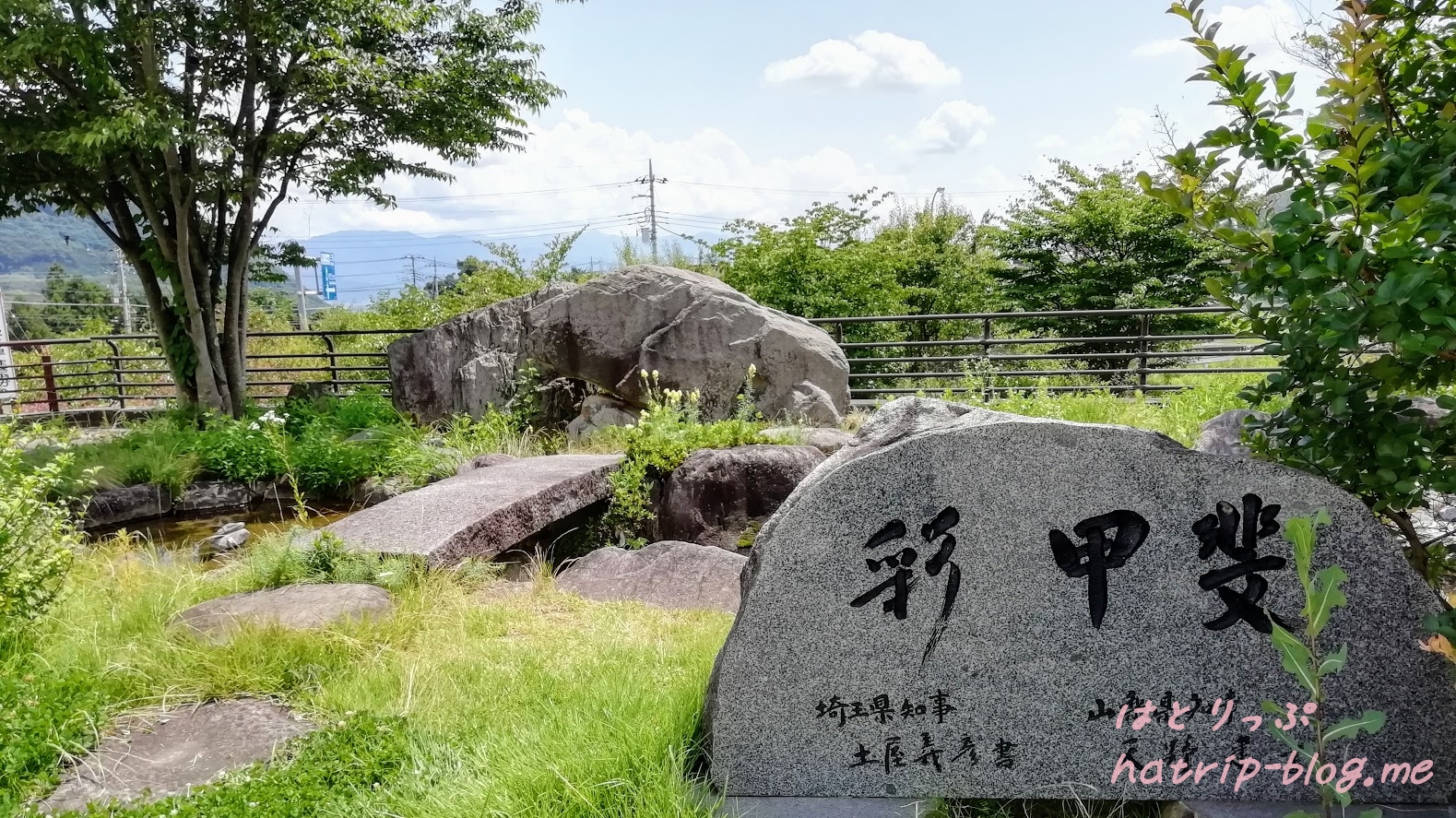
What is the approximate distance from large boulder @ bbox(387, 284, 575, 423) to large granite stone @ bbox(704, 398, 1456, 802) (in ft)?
24.5

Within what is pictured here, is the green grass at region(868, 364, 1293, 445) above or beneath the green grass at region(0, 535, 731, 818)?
above

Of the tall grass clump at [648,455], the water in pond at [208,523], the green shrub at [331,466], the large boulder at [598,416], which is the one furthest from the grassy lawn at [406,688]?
the large boulder at [598,416]

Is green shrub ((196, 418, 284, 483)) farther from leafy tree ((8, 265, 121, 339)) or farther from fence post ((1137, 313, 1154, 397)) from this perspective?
leafy tree ((8, 265, 121, 339))

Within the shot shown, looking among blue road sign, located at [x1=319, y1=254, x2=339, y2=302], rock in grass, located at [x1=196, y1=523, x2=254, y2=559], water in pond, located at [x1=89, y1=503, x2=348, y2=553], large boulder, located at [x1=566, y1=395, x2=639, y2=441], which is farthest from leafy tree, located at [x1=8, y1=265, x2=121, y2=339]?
large boulder, located at [x1=566, y1=395, x2=639, y2=441]

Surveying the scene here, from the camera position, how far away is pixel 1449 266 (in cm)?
196

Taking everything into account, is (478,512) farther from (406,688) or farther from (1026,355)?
(1026,355)

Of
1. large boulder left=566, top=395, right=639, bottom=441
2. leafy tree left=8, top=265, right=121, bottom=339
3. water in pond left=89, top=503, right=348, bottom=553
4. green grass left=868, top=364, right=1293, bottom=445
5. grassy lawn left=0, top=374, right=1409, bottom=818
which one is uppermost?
leafy tree left=8, top=265, right=121, bottom=339

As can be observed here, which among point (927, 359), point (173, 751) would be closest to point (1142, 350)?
point (927, 359)

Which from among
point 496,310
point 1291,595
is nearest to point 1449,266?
point 1291,595

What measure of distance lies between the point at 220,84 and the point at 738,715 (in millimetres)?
10337

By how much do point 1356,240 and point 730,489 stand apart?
4.45 metres

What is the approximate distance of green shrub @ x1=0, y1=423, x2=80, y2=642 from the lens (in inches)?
144

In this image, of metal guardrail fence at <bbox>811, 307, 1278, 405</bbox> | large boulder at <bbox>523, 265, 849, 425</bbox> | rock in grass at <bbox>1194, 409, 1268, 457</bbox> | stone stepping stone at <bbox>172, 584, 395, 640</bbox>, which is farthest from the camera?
metal guardrail fence at <bbox>811, 307, 1278, 405</bbox>

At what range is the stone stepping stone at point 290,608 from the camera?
3.78 m
